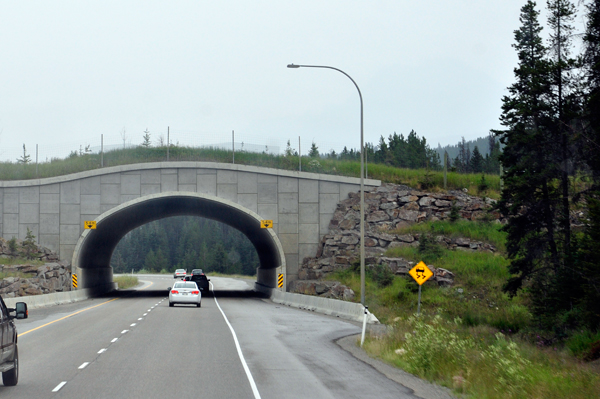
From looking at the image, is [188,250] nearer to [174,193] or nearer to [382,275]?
[174,193]

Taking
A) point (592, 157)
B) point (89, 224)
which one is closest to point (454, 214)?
point (592, 157)

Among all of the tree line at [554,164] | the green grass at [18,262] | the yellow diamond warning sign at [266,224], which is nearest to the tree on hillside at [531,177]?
the tree line at [554,164]

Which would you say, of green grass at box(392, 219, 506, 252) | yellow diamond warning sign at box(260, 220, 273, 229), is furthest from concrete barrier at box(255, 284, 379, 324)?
green grass at box(392, 219, 506, 252)

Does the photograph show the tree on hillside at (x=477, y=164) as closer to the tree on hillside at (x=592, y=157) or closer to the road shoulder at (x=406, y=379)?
the tree on hillside at (x=592, y=157)

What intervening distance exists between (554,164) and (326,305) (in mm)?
13272

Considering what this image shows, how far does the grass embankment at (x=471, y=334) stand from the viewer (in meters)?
10.8

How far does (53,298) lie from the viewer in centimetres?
3834

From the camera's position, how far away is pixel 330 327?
84.7 ft

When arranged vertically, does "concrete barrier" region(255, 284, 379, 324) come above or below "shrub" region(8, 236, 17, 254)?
below

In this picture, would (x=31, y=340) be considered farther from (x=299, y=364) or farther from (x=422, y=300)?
(x=422, y=300)

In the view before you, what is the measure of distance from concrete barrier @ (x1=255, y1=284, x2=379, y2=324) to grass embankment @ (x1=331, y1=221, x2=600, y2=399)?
4.32 ft

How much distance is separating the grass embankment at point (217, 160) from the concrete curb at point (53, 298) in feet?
29.1

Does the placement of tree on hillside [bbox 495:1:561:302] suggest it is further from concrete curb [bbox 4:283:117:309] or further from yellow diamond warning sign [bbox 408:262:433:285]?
concrete curb [bbox 4:283:117:309]

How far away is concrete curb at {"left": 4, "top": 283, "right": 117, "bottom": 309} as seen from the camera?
32156mm
